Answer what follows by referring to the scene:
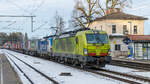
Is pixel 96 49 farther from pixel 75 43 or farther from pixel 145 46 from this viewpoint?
pixel 145 46

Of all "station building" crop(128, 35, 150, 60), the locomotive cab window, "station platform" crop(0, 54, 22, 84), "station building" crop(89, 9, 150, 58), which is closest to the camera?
"station platform" crop(0, 54, 22, 84)

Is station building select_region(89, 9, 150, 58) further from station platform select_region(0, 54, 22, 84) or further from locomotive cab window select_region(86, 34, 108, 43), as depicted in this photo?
station platform select_region(0, 54, 22, 84)

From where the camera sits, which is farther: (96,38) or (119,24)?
(119,24)

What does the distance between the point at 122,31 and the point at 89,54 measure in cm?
3058

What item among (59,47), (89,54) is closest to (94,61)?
(89,54)

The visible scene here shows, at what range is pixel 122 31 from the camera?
46188 mm

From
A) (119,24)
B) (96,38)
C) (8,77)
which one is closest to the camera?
(8,77)

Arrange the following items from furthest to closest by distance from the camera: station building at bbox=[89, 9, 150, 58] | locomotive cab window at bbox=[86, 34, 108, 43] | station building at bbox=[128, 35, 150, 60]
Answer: station building at bbox=[89, 9, 150, 58]
station building at bbox=[128, 35, 150, 60]
locomotive cab window at bbox=[86, 34, 108, 43]

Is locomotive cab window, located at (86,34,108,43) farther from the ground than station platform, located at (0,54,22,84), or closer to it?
farther from the ground

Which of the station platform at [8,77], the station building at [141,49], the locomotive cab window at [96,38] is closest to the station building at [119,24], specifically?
the station building at [141,49]

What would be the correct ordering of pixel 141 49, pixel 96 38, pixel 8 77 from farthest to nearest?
pixel 141 49
pixel 96 38
pixel 8 77

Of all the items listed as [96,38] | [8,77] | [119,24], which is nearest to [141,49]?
[119,24]

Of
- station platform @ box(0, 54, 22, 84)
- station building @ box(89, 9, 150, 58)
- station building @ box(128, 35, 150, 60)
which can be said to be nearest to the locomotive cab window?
station platform @ box(0, 54, 22, 84)

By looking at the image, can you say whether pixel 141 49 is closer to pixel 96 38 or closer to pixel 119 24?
pixel 119 24
